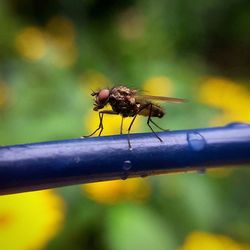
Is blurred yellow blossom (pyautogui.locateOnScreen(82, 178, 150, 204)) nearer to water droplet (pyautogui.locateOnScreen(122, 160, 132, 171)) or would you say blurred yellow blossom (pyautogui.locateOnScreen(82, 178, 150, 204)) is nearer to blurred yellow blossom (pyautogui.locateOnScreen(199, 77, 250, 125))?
blurred yellow blossom (pyautogui.locateOnScreen(199, 77, 250, 125))

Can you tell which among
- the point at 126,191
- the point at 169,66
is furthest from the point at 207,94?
the point at 126,191

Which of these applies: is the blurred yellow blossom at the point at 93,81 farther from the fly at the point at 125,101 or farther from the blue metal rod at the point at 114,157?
the blue metal rod at the point at 114,157

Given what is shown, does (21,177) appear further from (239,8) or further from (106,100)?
(239,8)

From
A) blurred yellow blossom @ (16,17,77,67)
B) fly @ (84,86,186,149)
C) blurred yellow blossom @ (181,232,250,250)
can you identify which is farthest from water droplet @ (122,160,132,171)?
blurred yellow blossom @ (16,17,77,67)

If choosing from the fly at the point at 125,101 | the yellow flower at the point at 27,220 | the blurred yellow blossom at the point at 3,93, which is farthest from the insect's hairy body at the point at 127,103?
the blurred yellow blossom at the point at 3,93

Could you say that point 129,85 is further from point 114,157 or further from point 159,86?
point 114,157

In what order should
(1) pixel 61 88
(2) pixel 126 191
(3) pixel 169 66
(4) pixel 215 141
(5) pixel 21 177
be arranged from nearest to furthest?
(5) pixel 21 177 → (4) pixel 215 141 → (2) pixel 126 191 → (1) pixel 61 88 → (3) pixel 169 66
